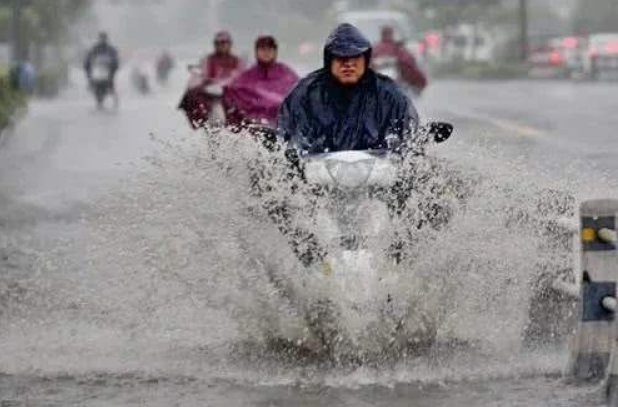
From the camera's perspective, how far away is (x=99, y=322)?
9547 mm

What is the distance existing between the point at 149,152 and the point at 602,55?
31236mm

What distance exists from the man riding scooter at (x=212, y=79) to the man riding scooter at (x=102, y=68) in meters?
22.2

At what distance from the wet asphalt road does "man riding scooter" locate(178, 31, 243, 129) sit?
1.77ft

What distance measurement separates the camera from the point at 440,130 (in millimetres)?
8719

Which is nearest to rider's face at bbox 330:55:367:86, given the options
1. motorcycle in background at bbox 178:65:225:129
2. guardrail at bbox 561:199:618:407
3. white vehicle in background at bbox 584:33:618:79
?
guardrail at bbox 561:199:618:407

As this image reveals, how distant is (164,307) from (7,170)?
13096 millimetres

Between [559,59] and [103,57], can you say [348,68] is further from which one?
[559,59]

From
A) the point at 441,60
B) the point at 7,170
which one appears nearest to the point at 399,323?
the point at 7,170

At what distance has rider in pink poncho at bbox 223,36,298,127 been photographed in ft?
51.3

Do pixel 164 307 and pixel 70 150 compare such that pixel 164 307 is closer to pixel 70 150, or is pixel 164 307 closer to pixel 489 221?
pixel 489 221

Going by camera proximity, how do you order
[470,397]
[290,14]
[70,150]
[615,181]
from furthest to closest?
[290,14]
[70,150]
[615,181]
[470,397]

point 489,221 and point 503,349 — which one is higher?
point 489,221

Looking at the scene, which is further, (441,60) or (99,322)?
(441,60)

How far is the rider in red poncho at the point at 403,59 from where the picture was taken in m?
26.0
